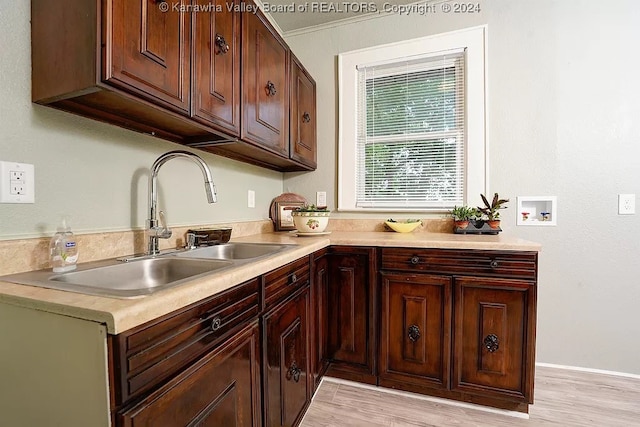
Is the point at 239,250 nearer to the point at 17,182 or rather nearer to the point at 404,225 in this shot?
the point at 17,182

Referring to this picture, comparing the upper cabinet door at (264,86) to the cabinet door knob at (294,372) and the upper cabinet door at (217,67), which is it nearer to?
the upper cabinet door at (217,67)

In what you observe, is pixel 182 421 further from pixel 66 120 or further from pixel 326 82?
pixel 326 82

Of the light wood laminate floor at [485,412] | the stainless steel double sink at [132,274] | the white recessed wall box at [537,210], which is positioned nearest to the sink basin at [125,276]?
the stainless steel double sink at [132,274]

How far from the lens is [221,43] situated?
118cm

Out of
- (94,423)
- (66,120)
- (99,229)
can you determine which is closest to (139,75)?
(66,120)

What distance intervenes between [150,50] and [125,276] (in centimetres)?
74

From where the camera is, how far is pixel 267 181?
86.9 inches

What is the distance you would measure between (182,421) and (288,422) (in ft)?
2.25

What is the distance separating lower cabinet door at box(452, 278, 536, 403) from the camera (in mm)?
1406

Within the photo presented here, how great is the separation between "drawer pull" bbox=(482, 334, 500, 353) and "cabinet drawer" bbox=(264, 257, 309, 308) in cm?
97

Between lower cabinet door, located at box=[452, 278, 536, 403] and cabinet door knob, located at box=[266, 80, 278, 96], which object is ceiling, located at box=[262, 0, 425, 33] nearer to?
cabinet door knob, located at box=[266, 80, 278, 96]

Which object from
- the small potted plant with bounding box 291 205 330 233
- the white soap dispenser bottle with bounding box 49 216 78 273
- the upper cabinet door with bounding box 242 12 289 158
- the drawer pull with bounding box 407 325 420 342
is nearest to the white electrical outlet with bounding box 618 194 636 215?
the drawer pull with bounding box 407 325 420 342

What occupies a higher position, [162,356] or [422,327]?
[162,356]

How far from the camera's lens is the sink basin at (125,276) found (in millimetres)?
642
